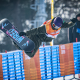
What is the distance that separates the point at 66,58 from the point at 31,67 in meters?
1.09

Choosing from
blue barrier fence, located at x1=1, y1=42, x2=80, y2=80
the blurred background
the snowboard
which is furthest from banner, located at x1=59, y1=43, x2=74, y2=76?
the blurred background

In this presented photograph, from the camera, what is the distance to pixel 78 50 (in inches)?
126

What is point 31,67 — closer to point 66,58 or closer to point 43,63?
point 43,63

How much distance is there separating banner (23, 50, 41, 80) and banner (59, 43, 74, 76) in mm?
746

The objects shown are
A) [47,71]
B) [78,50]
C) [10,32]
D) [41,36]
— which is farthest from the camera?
[78,50]

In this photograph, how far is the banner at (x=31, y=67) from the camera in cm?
275

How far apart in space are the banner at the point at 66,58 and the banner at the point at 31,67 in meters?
0.75

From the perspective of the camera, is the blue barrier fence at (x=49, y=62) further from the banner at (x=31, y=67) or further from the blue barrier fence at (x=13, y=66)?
the blue barrier fence at (x=13, y=66)

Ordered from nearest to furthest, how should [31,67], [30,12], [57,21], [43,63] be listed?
[57,21]
[31,67]
[43,63]
[30,12]

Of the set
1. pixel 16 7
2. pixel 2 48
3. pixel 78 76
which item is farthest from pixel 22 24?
pixel 78 76

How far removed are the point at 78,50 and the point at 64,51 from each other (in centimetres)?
55

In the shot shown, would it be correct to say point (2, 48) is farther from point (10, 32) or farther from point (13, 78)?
point (10, 32)

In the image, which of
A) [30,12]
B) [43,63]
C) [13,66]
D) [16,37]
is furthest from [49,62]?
[30,12]

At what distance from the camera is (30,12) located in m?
4.42
